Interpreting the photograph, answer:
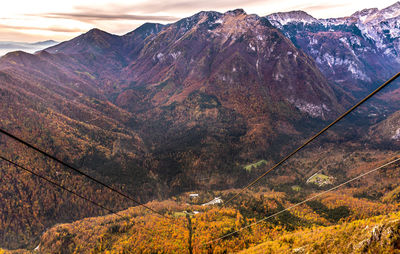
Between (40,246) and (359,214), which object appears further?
(40,246)

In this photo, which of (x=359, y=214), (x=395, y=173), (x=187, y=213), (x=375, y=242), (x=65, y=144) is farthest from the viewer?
(x=65, y=144)

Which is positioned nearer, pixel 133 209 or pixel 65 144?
pixel 133 209

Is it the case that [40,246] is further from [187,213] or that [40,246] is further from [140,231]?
[187,213]

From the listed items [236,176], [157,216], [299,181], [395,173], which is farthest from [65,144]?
[395,173]

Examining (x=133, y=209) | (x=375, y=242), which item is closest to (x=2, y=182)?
(x=133, y=209)

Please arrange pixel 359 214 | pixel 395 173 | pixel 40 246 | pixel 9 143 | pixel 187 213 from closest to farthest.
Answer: pixel 359 214
pixel 40 246
pixel 187 213
pixel 395 173
pixel 9 143

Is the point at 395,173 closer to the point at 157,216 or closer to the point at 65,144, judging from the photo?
the point at 157,216

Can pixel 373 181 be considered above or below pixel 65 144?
below

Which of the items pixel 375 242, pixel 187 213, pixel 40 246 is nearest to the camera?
pixel 375 242

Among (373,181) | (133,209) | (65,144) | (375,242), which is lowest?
(133,209)
